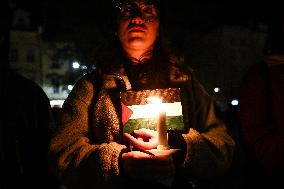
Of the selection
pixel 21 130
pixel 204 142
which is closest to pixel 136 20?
pixel 204 142

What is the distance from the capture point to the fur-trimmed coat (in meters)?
2.43

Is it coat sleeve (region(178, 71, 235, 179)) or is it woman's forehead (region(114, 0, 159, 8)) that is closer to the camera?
coat sleeve (region(178, 71, 235, 179))

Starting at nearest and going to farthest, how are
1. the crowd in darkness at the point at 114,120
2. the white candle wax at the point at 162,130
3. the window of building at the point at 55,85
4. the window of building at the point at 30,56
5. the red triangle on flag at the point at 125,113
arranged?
the white candle wax at the point at 162,130 → the red triangle on flag at the point at 125,113 → the crowd in darkness at the point at 114,120 → the window of building at the point at 55,85 → the window of building at the point at 30,56

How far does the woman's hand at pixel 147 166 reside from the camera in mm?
2230

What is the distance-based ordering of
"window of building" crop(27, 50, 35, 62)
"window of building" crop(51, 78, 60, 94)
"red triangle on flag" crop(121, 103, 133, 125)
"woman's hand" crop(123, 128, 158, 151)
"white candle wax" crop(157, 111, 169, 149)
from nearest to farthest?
"white candle wax" crop(157, 111, 169, 149)
"woman's hand" crop(123, 128, 158, 151)
"red triangle on flag" crop(121, 103, 133, 125)
"window of building" crop(51, 78, 60, 94)
"window of building" crop(27, 50, 35, 62)

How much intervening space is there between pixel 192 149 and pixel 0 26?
1.88 metres

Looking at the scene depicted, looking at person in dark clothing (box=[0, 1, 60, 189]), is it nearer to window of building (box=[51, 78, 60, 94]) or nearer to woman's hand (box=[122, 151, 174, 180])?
woman's hand (box=[122, 151, 174, 180])

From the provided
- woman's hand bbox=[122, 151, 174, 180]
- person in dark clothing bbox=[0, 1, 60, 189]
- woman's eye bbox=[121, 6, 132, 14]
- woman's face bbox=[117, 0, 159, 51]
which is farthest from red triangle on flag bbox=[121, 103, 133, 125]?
person in dark clothing bbox=[0, 1, 60, 189]

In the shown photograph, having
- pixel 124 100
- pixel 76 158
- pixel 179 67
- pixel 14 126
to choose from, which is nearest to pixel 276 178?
pixel 179 67

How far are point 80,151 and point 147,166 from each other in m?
0.49

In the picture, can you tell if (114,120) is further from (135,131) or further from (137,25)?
Answer: (137,25)

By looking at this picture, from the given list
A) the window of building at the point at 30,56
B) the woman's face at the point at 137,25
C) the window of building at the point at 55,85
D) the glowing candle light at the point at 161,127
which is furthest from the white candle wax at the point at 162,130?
the window of building at the point at 30,56

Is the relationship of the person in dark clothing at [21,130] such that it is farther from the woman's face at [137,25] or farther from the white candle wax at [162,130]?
the white candle wax at [162,130]

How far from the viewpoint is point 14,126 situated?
10.1 ft
